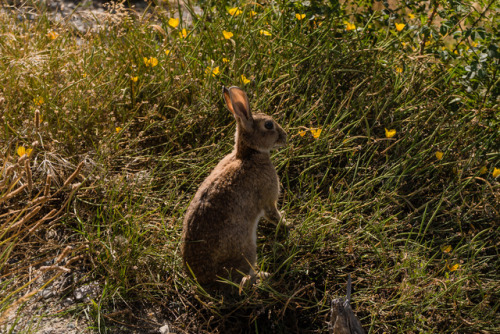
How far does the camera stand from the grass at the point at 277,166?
328 cm

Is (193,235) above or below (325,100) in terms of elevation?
below

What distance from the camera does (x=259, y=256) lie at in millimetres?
3588

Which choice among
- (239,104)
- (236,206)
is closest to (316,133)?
(239,104)

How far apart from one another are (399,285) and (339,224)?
57 centimetres

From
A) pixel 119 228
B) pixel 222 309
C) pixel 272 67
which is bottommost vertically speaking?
pixel 222 309

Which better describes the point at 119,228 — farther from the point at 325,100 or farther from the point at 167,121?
the point at 325,100

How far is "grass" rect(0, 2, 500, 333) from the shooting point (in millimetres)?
3281

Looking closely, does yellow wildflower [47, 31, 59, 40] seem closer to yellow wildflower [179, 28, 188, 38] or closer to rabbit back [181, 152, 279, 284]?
yellow wildflower [179, 28, 188, 38]

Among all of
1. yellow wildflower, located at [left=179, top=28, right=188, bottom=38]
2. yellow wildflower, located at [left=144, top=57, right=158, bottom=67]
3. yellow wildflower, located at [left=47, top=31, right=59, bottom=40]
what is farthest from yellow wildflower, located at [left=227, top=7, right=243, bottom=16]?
yellow wildflower, located at [left=47, top=31, right=59, bottom=40]

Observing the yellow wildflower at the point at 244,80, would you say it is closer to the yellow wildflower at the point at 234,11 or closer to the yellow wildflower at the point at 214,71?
the yellow wildflower at the point at 214,71

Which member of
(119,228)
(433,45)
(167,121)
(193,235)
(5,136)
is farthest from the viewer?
(433,45)

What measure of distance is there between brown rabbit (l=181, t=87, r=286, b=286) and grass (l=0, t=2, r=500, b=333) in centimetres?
19

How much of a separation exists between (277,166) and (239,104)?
28.4 inches

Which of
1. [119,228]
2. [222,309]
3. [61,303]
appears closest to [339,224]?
[222,309]
